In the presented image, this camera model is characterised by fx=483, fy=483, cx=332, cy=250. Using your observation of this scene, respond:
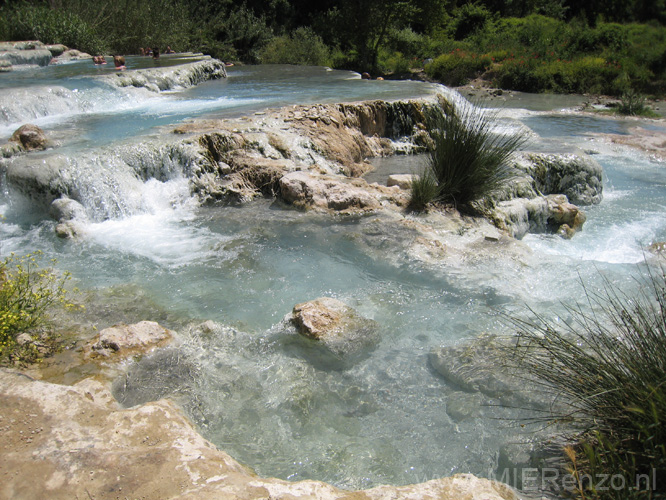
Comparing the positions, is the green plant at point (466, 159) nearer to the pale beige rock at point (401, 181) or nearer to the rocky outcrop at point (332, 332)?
the pale beige rock at point (401, 181)

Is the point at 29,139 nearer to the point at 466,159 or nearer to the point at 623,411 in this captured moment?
the point at 466,159

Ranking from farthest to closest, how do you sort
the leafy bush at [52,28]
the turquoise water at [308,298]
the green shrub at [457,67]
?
the green shrub at [457,67] < the leafy bush at [52,28] < the turquoise water at [308,298]

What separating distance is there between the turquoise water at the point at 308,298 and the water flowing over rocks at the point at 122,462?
45 centimetres

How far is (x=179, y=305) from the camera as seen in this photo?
13.3 ft

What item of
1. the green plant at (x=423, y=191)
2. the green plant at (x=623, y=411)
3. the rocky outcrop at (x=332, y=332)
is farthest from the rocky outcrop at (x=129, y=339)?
the green plant at (x=423, y=191)

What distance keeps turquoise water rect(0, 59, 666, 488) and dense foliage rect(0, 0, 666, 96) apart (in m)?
11.4

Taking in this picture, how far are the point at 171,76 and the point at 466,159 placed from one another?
370 inches

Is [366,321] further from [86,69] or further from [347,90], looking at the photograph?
[86,69]

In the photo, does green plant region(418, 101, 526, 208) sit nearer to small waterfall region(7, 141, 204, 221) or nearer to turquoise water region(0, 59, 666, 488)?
turquoise water region(0, 59, 666, 488)

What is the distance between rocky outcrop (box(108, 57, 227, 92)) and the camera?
10781 mm

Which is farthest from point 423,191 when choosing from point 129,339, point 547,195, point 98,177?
point 98,177

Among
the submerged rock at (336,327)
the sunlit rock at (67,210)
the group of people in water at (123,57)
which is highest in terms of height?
the group of people in water at (123,57)

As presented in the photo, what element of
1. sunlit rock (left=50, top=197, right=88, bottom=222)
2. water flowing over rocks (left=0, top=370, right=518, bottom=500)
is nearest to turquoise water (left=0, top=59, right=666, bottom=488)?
sunlit rock (left=50, top=197, right=88, bottom=222)

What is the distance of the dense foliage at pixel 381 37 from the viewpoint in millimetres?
17406
